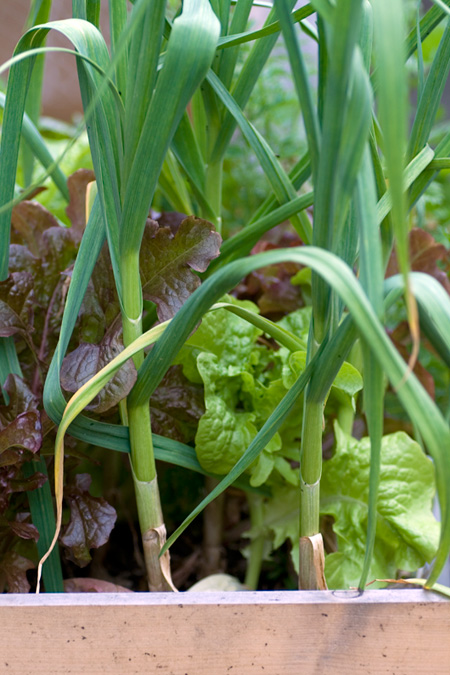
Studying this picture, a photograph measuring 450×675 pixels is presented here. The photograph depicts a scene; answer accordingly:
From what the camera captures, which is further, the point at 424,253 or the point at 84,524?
the point at 424,253

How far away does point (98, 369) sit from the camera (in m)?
0.38

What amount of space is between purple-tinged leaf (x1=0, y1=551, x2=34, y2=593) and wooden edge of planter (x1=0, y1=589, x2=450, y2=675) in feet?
0.23

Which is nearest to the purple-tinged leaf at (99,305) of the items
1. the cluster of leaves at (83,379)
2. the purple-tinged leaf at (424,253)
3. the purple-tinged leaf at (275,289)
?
the cluster of leaves at (83,379)

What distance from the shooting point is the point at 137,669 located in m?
0.35

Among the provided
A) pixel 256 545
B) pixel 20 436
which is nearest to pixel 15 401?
pixel 20 436

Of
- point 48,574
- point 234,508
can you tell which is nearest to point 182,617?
point 48,574

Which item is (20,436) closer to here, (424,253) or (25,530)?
(25,530)

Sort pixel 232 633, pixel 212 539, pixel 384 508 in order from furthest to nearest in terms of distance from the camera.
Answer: pixel 212 539, pixel 384 508, pixel 232 633

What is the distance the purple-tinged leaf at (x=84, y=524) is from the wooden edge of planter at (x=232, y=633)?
70 millimetres

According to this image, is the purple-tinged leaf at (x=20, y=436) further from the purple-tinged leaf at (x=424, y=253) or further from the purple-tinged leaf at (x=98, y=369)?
the purple-tinged leaf at (x=424, y=253)

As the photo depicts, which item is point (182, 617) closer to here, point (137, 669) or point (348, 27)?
point (137, 669)

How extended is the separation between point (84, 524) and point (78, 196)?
332mm

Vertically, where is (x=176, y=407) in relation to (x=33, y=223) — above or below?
below

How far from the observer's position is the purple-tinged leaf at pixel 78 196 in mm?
562
